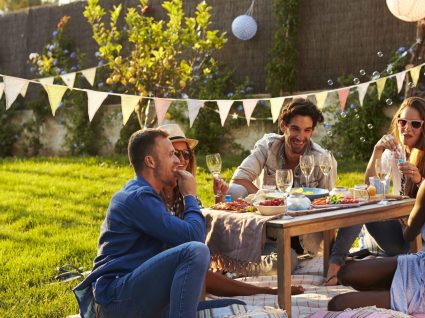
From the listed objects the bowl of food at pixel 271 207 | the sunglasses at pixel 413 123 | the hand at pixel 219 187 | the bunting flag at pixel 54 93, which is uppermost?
the bunting flag at pixel 54 93

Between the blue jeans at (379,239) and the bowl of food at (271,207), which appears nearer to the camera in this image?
the bowl of food at (271,207)

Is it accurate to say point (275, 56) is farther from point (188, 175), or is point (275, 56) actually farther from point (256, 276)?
point (188, 175)

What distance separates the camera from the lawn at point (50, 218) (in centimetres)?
457

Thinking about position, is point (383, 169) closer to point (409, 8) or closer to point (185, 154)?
point (185, 154)

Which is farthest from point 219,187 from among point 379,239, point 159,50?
point 159,50

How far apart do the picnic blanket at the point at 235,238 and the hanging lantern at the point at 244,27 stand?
6.38 m

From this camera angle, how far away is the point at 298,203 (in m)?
3.61

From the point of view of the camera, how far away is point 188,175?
10.9 feet

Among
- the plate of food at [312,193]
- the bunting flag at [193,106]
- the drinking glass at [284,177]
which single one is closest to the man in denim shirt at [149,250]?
the drinking glass at [284,177]

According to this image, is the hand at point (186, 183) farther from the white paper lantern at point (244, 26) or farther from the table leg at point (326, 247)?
the white paper lantern at point (244, 26)

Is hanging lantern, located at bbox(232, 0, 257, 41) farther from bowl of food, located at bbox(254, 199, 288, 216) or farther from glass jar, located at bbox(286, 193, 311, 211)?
bowl of food, located at bbox(254, 199, 288, 216)

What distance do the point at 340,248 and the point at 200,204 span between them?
121 centimetres

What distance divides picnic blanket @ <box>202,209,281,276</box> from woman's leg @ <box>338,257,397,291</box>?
0.50m

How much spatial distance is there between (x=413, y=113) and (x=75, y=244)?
2.91 m
